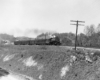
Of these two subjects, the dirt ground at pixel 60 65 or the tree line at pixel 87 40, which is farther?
the tree line at pixel 87 40

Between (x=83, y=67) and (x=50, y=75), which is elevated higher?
(x=83, y=67)

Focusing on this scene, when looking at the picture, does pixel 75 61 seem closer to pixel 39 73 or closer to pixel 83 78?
pixel 83 78

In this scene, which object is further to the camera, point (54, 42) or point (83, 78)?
point (54, 42)

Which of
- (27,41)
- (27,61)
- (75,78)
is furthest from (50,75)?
(27,41)

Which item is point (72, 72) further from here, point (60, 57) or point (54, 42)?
point (54, 42)

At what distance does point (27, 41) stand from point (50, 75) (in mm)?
43659

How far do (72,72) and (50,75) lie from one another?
4.63 metres

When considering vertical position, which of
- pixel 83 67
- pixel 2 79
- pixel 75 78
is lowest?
pixel 2 79

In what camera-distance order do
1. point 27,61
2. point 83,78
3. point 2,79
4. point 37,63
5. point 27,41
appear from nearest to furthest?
1. point 83,78
2. point 2,79
3. point 37,63
4. point 27,61
5. point 27,41

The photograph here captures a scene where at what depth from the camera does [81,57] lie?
25281 mm

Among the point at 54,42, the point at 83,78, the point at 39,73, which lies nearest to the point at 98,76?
the point at 83,78

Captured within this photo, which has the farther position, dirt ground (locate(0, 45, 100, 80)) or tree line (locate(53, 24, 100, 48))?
tree line (locate(53, 24, 100, 48))

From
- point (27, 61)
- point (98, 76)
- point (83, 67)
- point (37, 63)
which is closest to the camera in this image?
point (98, 76)

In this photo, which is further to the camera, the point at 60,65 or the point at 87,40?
the point at 87,40
